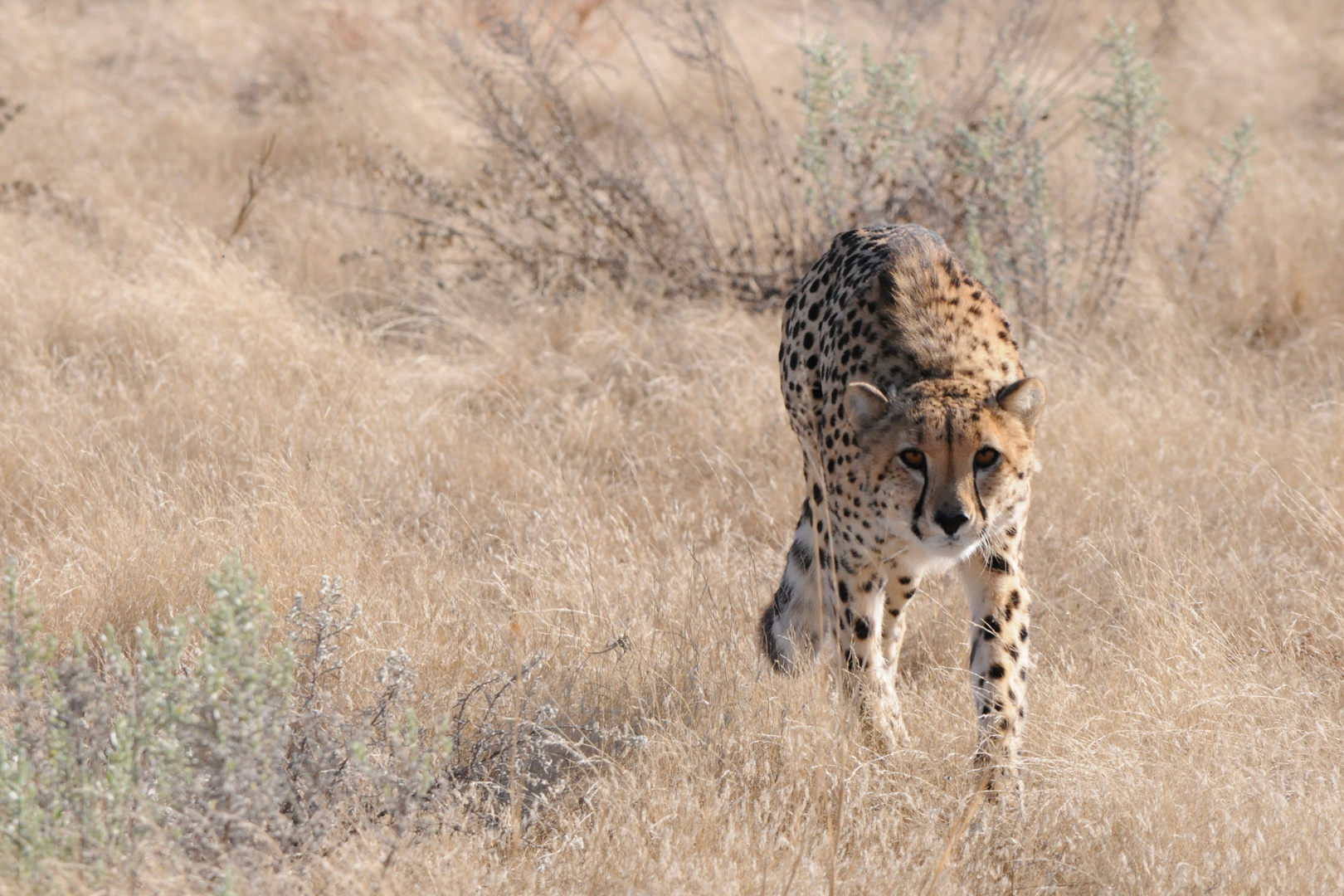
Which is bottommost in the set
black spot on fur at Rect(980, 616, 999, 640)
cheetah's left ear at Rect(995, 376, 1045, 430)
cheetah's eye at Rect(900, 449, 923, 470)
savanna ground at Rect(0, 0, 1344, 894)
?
savanna ground at Rect(0, 0, 1344, 894)

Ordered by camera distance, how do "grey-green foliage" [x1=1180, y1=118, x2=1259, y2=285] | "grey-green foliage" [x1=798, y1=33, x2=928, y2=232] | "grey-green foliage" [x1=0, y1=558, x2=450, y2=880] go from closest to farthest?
"grey-green foliage" [x1=0, y1=558, x2=450, y2=880]
"grey-green foliage" [x1=798, y1=33, x2=928, y2=232]
"grey-green foliage" [x1=1180, y1=118, x2=1259, y2=285]

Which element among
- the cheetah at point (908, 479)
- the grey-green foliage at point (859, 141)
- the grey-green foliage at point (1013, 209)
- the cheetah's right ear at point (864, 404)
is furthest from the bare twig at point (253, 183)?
the cheetah's right ear at point (864, 404)

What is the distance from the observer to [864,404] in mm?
2980

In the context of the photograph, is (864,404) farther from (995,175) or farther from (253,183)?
(253,183)

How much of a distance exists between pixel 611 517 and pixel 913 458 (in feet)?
4.73

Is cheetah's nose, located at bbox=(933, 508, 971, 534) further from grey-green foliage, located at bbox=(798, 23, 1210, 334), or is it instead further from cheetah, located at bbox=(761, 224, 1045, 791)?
grey-green foliage, located at bbox=(798, 23, 1210, 334)

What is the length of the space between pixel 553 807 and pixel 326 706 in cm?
58

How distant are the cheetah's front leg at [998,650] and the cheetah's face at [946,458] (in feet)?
0.43

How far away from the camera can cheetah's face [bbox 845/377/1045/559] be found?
2.82m

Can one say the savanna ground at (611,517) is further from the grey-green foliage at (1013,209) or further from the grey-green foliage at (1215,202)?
the grey-green foliage at (1013,209)

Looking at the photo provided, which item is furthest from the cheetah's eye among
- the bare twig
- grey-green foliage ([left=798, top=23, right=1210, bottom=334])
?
the bare twig

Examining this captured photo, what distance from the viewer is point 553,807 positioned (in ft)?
9.32

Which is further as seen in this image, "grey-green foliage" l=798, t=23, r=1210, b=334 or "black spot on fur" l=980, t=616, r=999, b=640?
"grey-green foliage" l=798, t=23, r=1210, b=334

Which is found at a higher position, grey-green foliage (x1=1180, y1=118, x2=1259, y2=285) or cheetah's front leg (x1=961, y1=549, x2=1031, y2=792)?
grey-green foliage (x1=1180, y1=118, x2=1259, y2=285)
